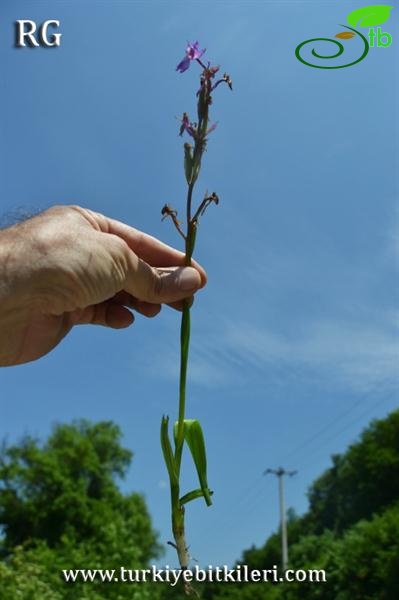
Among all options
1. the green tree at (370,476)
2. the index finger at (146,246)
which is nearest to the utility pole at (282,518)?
the green tree at (370,476)

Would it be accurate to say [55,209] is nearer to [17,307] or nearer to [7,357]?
[17,307]

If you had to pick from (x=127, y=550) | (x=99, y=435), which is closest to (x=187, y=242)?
(x=127, y=550)

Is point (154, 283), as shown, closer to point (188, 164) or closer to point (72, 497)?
point (188, 164)

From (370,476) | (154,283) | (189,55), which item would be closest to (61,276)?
(154,283)

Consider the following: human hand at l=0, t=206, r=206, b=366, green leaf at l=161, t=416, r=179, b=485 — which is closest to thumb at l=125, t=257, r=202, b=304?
human hand at l=0, t=206, r=206, b=366

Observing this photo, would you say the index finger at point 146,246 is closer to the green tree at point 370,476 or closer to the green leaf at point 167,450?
the green leaf at point 167,450

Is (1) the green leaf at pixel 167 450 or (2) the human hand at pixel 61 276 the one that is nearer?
(1) the green leaf at pixel 167 450

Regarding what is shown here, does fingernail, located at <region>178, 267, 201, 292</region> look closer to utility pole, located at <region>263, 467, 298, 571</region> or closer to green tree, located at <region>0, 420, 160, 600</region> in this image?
green tree, located at <region>0, 420, 160, 600</region>
